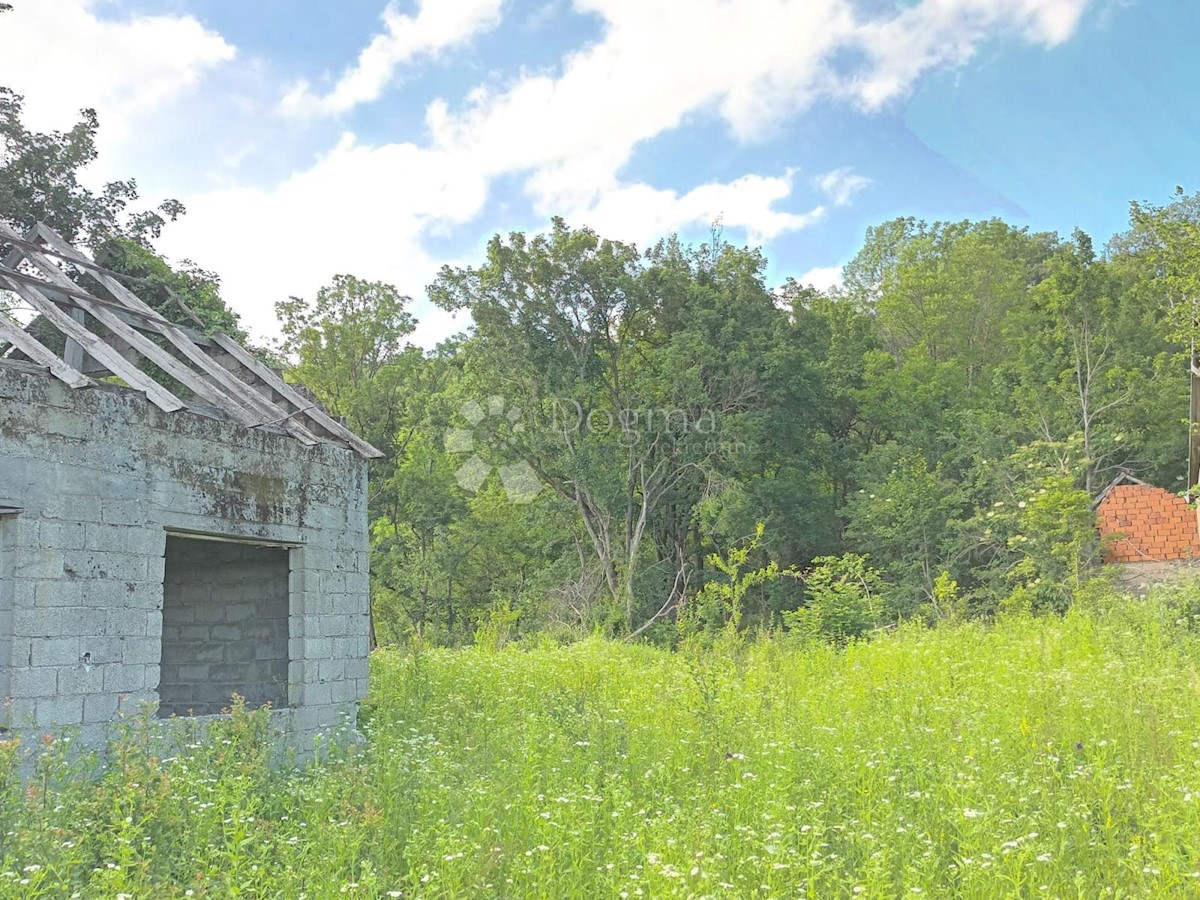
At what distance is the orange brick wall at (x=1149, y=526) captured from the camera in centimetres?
2130

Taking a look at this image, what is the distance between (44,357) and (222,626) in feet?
11.8

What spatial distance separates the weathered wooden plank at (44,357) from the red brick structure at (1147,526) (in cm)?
2085

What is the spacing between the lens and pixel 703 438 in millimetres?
23609

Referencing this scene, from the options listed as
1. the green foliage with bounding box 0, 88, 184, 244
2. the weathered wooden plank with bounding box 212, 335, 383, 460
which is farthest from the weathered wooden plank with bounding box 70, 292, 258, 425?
the green foliage with bounding box 0, 88, 184, 244

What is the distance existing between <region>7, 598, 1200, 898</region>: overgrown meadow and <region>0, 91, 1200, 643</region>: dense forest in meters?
12.8

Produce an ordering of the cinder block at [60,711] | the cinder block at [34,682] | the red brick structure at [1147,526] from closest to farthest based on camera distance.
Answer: the cinder block at [34,682] < the cinder block at [60,711] < the red brick structure at [1147,526]

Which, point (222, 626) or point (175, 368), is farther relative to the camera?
point (222, 626)

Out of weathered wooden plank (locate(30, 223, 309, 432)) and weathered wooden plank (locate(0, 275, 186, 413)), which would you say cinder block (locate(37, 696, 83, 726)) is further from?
weathered wooden plank (locate(30, 223, 309, 432))

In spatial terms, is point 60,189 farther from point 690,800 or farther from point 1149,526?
point 1149,526

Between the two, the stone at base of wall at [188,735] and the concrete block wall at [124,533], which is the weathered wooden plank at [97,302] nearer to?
the concrete block wall at [124,533]

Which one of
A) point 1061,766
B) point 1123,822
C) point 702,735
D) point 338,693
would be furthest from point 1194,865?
point 338,693

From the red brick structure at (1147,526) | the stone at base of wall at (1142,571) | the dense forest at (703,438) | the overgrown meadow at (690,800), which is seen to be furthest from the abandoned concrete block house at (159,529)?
the red brick structure at (1147,526)

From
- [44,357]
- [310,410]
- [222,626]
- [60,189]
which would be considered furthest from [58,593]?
[60,189]

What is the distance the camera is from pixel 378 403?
88.1 feet
